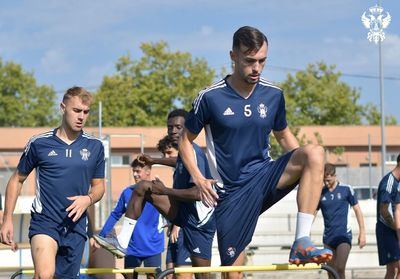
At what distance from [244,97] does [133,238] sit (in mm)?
4958

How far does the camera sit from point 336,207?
15094 millimetres

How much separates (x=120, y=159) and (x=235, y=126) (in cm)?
4980

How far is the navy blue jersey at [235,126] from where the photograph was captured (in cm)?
694

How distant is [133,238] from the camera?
1152 cm

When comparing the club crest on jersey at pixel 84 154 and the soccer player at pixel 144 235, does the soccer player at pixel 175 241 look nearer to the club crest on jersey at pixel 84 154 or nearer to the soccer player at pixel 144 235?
the soccer player at pixel 144 235

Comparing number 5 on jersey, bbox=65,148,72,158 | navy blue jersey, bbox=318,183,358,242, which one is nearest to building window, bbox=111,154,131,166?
navy blue jersey, bbox=318,183,358,242

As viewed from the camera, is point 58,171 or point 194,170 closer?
point 194,170

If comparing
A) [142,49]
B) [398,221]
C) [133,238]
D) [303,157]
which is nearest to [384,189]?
[398,221]

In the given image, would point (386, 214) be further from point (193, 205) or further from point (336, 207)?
point (193, 205)

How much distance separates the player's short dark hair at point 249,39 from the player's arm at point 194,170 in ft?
2.76

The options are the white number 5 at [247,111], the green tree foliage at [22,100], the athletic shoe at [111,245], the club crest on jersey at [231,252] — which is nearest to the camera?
the white number 5 at [247,111]

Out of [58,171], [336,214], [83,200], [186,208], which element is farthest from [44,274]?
[336,214]

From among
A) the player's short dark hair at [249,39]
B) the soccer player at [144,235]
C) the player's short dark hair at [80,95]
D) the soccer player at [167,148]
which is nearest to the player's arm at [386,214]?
the soccer player at [144,235]

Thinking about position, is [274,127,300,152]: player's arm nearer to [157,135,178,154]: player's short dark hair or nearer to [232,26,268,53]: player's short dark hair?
[232,26,268,53]: player's short dark hair
